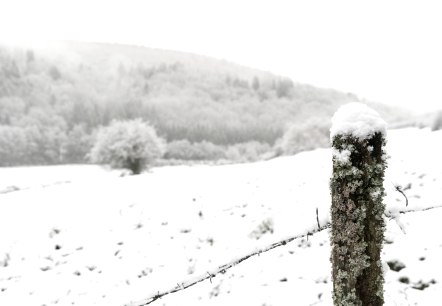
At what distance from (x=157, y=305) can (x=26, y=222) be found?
26.5 feet

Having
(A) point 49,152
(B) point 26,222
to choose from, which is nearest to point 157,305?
(B) point 26,222

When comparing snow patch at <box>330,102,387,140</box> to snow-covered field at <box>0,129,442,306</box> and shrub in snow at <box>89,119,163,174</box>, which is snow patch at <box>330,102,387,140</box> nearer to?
snow-covered field at <box>0,129,442,306</box>

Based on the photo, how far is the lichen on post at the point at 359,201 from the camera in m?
1.82

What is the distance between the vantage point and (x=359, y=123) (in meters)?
1.81

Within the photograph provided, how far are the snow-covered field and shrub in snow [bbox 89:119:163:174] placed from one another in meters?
23.3

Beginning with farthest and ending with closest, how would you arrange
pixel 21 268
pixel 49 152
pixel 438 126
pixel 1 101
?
pixel 1 101, pixel 49 152, pixel 438 126, pixel 21 268

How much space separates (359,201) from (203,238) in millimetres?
7893

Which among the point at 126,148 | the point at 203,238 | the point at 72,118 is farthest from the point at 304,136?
the point at 72,118

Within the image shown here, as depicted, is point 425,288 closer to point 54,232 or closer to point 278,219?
point 278,219

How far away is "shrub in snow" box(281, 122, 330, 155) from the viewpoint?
243ft

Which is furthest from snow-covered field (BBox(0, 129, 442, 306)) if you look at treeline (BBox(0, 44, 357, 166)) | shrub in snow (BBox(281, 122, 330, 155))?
treeline (BBox(0, 44, 357, 166))

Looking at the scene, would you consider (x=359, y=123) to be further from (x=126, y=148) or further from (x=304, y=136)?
(x=304, y=136)

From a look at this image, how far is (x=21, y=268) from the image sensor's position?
9.17 m

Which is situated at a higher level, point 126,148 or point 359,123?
point 359,123
